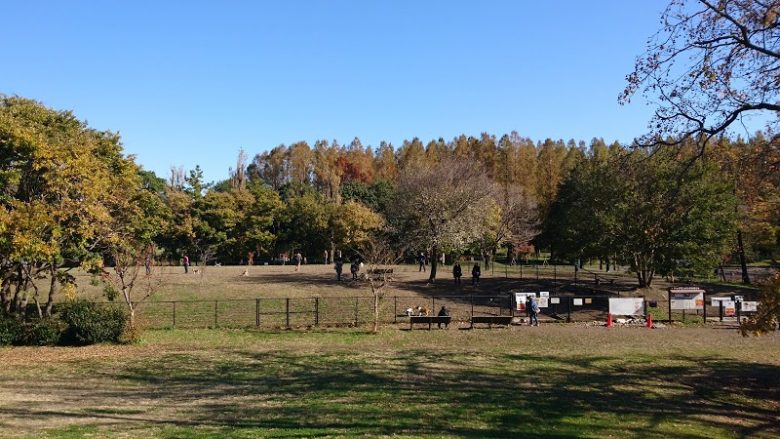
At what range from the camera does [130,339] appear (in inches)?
880

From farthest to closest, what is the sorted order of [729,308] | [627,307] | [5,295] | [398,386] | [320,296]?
[320,296], [729,308], [627,307], [5,295], [398,386]

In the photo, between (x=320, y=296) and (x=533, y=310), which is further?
(x=320, y=296)

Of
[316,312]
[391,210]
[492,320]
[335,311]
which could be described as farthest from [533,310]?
[391,210]

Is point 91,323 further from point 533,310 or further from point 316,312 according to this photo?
point 533,310

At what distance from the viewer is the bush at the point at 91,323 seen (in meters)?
22.0

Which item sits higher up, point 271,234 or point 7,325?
point 271,234

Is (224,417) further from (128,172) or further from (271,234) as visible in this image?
(271,234)

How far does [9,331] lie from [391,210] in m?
28.6

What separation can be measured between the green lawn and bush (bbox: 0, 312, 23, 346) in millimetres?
1335

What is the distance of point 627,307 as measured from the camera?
2794 centimetres

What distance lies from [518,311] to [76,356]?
21173 mm

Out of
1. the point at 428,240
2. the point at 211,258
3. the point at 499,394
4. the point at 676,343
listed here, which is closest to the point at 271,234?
the point at 211,258

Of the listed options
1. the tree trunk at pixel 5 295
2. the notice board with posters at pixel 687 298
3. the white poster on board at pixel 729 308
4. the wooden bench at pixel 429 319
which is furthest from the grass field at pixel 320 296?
the tree trunk at pixel 5 295

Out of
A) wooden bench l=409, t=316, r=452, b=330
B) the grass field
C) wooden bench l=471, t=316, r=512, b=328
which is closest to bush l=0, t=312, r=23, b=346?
the grass field
